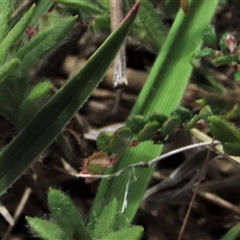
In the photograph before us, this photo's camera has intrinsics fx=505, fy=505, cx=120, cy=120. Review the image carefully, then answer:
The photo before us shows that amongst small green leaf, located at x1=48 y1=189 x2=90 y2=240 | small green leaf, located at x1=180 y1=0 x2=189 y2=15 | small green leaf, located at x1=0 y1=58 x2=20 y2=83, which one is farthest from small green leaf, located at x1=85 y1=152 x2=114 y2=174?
small green leaf, located at x1=180 y1=0 x2=189 y2=15

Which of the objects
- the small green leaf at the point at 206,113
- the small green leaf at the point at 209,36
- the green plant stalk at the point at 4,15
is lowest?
the small green leaf at the point at 206,113

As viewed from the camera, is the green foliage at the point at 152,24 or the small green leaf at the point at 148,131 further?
the green foliage at the point at 152,24

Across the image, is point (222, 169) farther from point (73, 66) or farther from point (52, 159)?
point (73, 66)

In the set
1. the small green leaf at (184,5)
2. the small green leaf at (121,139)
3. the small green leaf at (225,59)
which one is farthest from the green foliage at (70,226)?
the small green leaf at (184,5)

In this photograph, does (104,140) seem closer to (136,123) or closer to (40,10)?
(136,123)

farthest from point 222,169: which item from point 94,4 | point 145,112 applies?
point 94,4

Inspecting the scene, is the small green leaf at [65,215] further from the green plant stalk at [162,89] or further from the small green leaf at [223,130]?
the small green leaf at [223,130]
